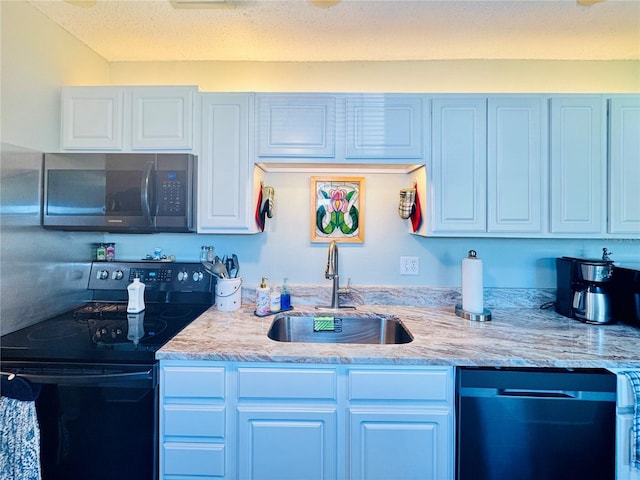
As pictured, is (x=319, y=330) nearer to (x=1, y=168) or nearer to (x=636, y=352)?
(x=636, y=352)

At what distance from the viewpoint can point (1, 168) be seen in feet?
4.71

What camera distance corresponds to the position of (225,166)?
175 centimetres

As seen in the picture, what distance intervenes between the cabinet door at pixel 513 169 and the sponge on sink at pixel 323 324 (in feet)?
3.44

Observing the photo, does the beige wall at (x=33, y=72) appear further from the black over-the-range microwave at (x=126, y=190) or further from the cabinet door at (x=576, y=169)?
the cabinet door at (x=576, y=169)

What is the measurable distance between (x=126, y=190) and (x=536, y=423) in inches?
85.4

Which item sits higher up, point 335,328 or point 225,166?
point 225,166

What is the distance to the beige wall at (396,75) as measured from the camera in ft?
6.53

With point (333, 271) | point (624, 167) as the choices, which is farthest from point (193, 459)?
point (624, 167)

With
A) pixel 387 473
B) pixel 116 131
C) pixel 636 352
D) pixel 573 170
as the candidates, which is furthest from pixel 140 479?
pixel 573 170

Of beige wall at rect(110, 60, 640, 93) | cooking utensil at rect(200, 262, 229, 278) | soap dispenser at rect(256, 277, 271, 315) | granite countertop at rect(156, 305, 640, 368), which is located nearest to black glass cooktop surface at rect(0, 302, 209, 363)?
granite countertop at rect(156, 305, 640, 368)

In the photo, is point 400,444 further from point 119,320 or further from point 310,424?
point 119,320

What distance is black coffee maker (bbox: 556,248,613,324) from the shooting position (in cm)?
164

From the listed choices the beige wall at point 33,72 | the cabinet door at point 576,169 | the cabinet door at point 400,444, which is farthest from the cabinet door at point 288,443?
the beige wall at point 33,72

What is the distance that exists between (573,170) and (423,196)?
2.59 ft
